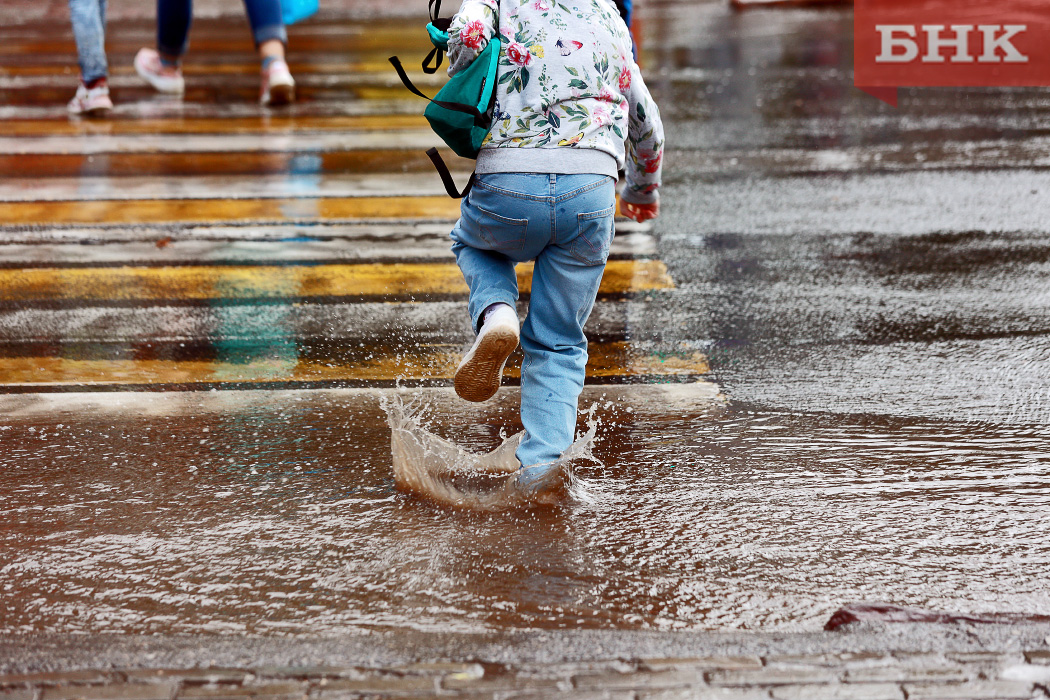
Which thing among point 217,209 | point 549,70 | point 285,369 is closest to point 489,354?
point 549,70

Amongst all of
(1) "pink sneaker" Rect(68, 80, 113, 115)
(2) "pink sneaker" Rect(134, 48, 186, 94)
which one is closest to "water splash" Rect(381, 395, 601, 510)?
(1) "pink sneaker" Rect(68, 80, 113, 115)

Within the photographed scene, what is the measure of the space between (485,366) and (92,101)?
7.06m

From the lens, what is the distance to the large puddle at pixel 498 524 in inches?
120

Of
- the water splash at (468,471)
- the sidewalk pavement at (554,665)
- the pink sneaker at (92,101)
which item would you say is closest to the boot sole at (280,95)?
the pink sneaker at (92,101)

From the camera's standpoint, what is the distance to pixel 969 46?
12055 millimetres

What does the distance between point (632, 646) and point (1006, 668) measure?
2.92ft

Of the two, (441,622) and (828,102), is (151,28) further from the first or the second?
(441,622)

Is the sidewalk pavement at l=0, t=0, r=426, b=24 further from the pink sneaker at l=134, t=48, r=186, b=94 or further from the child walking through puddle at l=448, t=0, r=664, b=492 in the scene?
the child walking through puddle at l=448, t=0, r=664, b=492

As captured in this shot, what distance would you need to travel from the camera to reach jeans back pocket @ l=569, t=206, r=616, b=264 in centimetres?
335

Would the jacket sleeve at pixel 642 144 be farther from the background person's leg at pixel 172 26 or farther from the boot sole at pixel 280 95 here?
the background person's leg at pixel 172 26

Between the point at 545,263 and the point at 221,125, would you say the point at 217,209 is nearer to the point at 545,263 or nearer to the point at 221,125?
the point at 221,125

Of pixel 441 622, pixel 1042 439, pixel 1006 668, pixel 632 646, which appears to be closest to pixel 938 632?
pixel 1006 668

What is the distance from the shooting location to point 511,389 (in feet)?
15.0

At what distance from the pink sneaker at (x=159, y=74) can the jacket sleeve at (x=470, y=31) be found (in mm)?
7574
